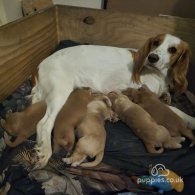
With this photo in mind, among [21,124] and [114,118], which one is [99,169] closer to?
[114,118]

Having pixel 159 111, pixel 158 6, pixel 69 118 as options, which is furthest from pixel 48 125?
pixel 158 6

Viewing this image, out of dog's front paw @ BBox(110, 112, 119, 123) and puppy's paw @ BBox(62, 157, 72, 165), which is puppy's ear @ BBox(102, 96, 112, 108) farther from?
puppy's paw @ BBox(62, 157, 72, 165)

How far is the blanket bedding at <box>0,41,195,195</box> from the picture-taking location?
1.35 m

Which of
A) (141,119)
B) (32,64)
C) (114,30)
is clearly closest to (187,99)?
(141,119)

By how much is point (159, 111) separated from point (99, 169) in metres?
0.52

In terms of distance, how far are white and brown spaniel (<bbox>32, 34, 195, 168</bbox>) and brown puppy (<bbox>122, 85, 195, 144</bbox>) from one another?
5.9 inches

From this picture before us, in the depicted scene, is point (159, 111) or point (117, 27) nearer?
point (159, 111)

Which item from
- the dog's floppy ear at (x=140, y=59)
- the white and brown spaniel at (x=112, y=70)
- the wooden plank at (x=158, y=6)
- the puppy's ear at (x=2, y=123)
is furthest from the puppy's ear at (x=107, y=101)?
the wooden plank at (x=158, y=6)

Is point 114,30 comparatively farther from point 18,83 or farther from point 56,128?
point 56,128

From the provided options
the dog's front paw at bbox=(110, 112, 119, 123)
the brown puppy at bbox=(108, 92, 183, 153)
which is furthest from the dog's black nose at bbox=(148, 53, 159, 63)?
the dog's front paw at bbox=(110, 112, 119, 123)

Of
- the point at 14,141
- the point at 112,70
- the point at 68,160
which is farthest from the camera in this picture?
the point at 112,70

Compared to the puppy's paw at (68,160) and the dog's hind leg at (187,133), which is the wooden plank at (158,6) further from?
the puppy's paw at (68,160)

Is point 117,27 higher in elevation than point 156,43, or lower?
lower

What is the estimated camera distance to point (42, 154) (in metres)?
1.53
